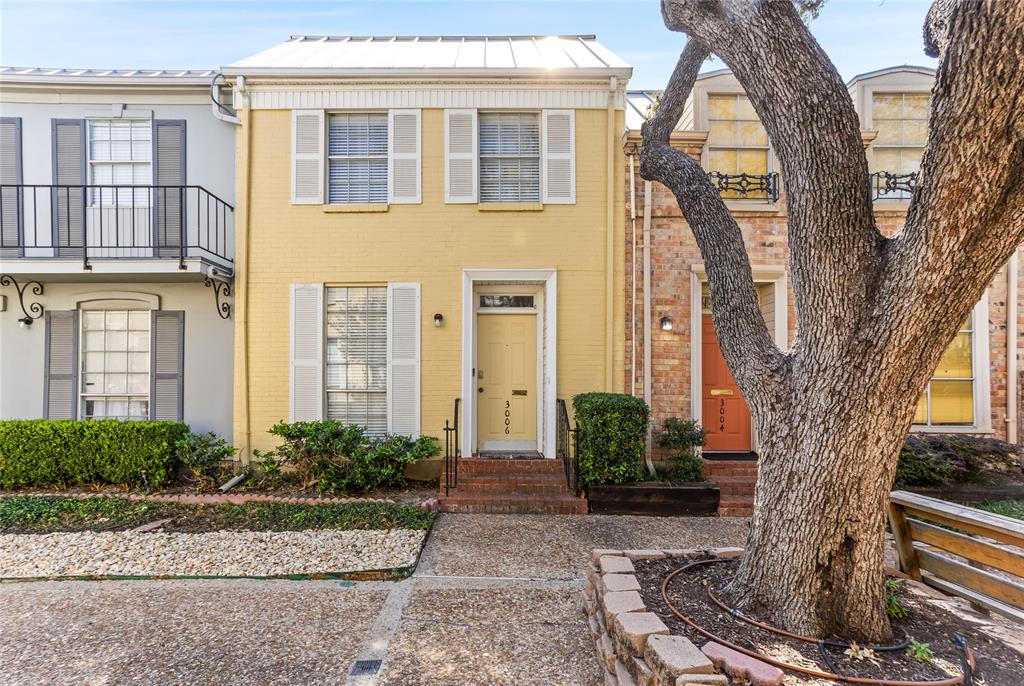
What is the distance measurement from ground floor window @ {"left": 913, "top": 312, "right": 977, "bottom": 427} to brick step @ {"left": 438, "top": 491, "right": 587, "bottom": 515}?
530cm

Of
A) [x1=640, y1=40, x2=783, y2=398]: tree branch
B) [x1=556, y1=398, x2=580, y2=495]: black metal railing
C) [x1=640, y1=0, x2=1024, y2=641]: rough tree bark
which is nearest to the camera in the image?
[x1=640, y1=0, x2=1024, y2=641]: rough tree bark

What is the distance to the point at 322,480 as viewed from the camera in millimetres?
6180

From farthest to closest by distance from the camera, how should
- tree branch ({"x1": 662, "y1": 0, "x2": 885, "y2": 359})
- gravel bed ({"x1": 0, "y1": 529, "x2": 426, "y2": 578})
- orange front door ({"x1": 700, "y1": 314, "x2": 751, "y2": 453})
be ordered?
orange front door ({"x1": 700, "y1": 314, "x2": 751, "y2": 453}) < gravel bed ({"x1": 0, "y1": 529, "x2": 426, "y2": 578}) < tree branch ({"x1": 662, "y1": 0, "x2": 885, "y2": 359})

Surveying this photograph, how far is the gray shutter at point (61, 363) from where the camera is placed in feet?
23.0

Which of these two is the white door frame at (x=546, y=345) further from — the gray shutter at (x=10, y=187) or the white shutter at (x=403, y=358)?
the gray shutter at (x=10, y=187)

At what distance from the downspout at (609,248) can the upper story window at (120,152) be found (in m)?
6.54

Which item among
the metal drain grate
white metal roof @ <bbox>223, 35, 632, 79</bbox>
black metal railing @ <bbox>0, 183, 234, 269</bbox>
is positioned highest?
white metal roof @ <bbox>223, 35, 632, 79</bbox>

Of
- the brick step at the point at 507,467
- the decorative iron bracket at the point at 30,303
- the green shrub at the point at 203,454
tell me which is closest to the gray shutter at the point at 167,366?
the green shrub at the point at 203,454

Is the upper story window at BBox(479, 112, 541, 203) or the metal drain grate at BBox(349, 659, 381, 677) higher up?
the upper story window at BBox(479, 112, 541, 203)

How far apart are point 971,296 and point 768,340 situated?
3.03 feet

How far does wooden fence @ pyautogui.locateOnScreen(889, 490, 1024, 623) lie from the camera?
2.88m

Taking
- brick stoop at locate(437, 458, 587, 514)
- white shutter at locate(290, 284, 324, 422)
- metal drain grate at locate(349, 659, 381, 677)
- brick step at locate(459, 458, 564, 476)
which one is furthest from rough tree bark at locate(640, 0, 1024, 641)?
white shutter at locate(290, 284, 324, 422)

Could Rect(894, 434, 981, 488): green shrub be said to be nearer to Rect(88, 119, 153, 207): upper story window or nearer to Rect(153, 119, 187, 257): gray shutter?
Rect(153, 119, 187, 257): gray shutter

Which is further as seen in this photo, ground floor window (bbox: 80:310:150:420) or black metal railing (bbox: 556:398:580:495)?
ground floor window (bbox: 80:310:150:420)
